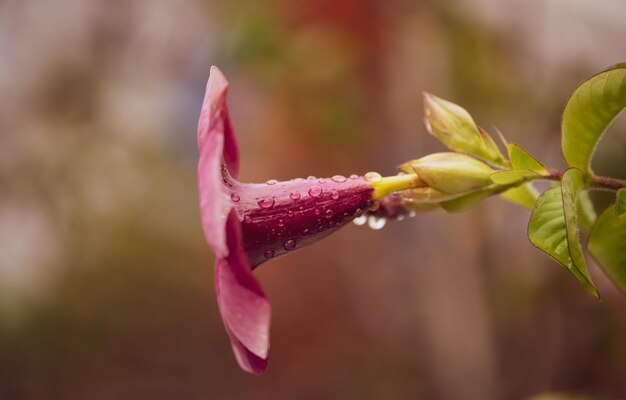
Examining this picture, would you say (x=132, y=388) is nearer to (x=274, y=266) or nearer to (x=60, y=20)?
(x=274, y=266)

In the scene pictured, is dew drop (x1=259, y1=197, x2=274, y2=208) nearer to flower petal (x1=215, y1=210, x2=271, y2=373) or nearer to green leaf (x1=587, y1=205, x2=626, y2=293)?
flower petal (x1=215, y1=210, x2=271, y2=373)

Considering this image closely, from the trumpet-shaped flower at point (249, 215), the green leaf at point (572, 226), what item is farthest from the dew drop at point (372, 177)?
the green leaf at point (572, 226)

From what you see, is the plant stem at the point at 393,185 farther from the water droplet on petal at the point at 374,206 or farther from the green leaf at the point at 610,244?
the green leaf at the point at 610,244

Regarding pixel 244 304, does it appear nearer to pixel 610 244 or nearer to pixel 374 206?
pixel 374 206

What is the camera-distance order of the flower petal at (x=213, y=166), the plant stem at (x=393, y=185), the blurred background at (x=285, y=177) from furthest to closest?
the blurred background at (x=285, y=177) → the plant stem at (x=393, y=185) → the flower petal at (x=213, y=166)

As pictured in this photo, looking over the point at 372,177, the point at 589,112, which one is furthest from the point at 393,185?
the point at 589,112

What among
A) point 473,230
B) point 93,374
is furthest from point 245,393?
point 473,230

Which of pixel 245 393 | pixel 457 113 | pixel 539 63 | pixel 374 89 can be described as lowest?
pixel 245 393
